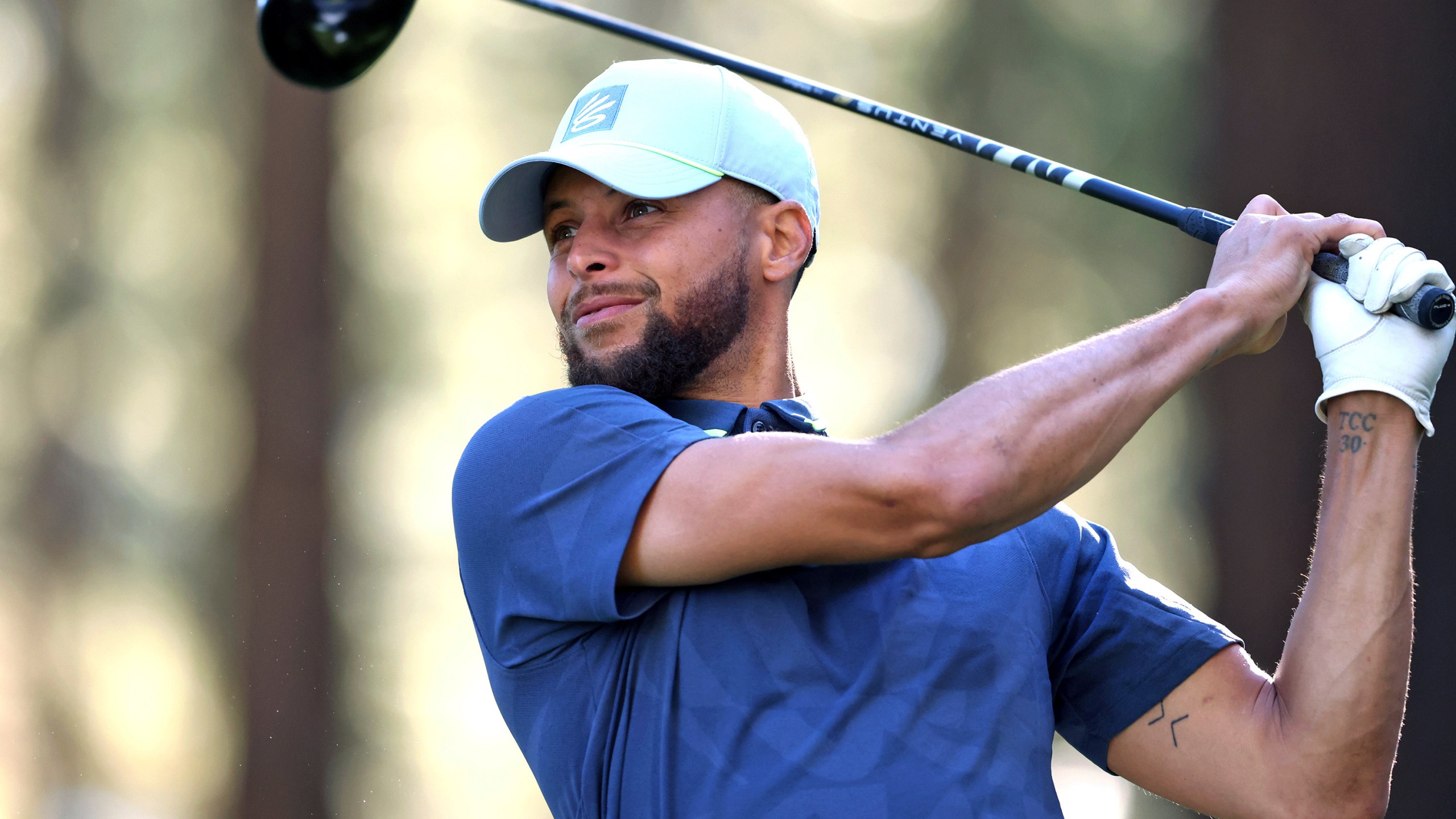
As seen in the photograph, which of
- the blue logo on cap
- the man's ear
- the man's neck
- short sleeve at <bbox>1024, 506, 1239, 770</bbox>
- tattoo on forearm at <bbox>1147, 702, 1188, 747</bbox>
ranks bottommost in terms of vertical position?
tattoo on forearm at <bbox>1147, 702, 1188, 747</bbox>

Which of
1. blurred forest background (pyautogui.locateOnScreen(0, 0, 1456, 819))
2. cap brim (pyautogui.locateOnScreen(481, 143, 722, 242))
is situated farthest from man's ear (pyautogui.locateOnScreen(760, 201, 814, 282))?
blurred forest background (pyautogui.locateOnScreen(0, 0, 1456, 819))

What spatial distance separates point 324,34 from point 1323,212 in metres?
3.57

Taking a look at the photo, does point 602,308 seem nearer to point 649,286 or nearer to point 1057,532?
point 649,286

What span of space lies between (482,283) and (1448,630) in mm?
3649

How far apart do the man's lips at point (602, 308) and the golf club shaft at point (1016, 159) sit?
578 mm

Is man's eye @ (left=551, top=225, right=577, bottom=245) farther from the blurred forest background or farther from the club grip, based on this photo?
the blurred forest background

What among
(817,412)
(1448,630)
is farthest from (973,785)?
(1448,630)

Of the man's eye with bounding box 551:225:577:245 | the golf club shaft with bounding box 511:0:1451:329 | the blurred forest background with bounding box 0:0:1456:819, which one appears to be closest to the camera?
the golf club shaft with bounding box 511:0:1451:329

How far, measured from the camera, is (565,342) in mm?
1822

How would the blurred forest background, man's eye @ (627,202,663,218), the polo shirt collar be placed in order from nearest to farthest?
the polo shirt collar < man's eye @ (627,202,663,218) < the blurred forest background

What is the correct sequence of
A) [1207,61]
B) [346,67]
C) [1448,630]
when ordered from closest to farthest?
[346,67] → [1448,630] → [1207,61]

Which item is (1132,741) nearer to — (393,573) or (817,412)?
(817,412)

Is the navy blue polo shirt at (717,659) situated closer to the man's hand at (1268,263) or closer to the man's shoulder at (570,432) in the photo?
the man's shoulder at (570,432)

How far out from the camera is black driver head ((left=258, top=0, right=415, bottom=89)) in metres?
1.62
